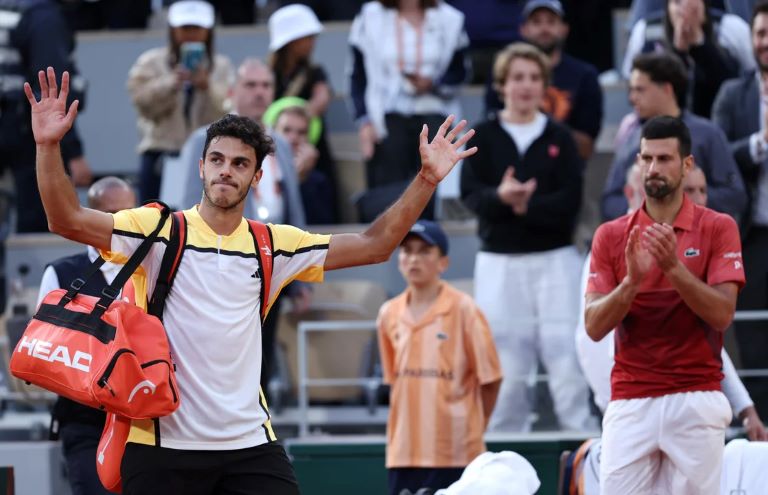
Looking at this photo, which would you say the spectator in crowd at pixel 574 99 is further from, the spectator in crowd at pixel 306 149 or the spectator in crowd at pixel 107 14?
the spectator in crowd at pixel 107 14

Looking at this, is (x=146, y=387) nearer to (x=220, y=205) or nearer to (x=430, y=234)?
(x=220, y=205)

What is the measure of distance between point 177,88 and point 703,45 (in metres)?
3.72

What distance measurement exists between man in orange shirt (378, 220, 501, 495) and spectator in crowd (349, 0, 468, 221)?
2425 mm

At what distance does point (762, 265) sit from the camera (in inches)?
356

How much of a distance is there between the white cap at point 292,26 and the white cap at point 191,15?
54 cm

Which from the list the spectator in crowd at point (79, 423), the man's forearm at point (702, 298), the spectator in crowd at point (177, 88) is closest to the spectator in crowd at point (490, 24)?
the spectator in crowd at point (177, 88)

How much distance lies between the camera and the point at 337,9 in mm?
13828

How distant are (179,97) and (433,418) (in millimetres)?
4019

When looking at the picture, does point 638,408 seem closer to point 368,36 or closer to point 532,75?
point 532,75

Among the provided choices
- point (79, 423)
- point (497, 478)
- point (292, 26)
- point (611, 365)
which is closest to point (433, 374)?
point (611, 365)

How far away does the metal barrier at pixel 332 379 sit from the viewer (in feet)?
28.5

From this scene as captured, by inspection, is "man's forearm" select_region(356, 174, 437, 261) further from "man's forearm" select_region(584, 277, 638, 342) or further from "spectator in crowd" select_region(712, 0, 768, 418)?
"spectator in crowd" select_region(712, 0, 768, 418)

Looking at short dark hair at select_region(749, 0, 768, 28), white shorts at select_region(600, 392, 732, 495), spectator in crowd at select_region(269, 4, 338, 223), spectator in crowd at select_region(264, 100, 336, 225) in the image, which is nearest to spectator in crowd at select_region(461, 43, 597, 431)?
short dark hair at select_region(749, 0, 768, 28)

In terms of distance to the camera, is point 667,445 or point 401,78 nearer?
point 667,445
